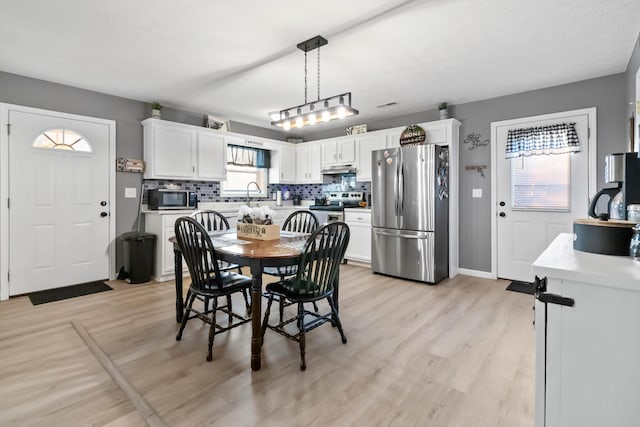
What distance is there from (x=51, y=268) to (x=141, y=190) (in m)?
1.35

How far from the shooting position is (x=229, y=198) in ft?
17.7

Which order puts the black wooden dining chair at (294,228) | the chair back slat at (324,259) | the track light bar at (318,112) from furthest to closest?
the black wooden dining chair at (294,228), the track light bar at (318,112), the chair back slat at (324,259)

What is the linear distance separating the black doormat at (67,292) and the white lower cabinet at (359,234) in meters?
3.32

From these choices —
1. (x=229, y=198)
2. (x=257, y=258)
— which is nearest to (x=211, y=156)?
(x=229, y=198)

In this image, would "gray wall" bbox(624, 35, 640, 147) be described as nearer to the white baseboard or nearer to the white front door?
the white baseboard

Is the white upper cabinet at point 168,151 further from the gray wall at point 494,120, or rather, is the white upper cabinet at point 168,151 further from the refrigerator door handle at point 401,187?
the gray wall at point 494,120

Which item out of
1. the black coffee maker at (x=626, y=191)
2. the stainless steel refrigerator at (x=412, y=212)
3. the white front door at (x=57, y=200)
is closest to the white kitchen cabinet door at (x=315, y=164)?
the stainless steel refrigerator at (x=412, y=212)

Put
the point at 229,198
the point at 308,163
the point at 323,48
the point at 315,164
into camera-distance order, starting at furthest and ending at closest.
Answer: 1. the point at 308,163
2. the point at 315,164
3. the point at 229,198
4. the point at 323,48

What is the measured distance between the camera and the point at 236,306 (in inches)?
127

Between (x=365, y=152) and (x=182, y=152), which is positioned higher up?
(x=365, y=152)

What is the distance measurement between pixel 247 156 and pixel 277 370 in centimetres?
427

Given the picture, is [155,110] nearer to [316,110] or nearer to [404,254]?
[316,110]

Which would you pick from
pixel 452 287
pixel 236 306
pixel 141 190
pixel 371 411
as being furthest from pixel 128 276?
pixel 452 287

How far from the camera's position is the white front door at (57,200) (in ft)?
11.4
